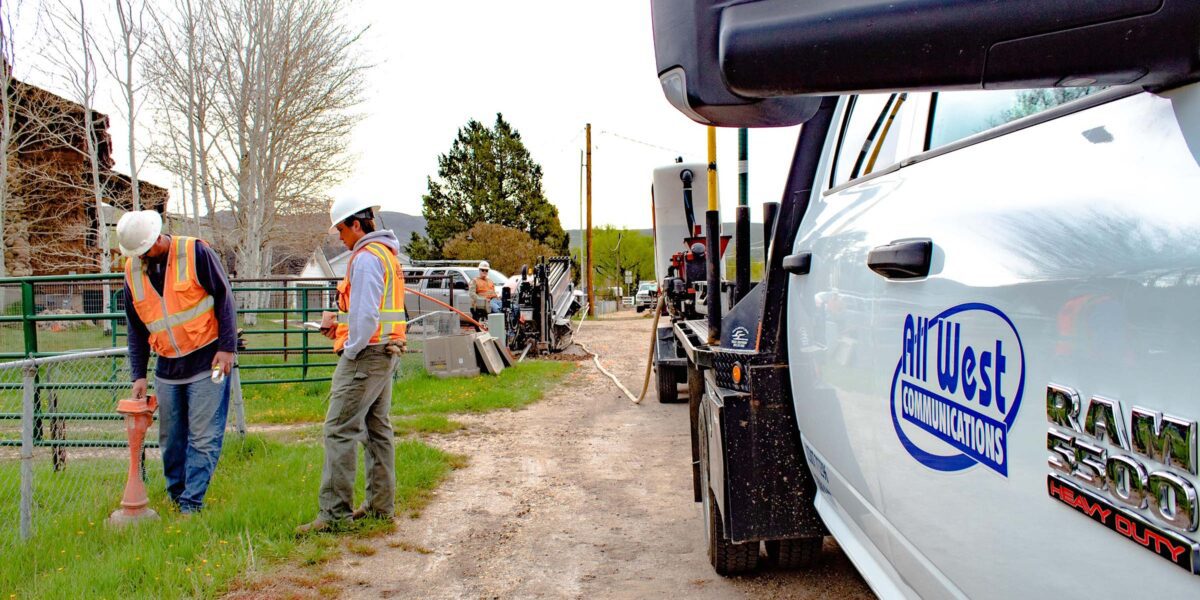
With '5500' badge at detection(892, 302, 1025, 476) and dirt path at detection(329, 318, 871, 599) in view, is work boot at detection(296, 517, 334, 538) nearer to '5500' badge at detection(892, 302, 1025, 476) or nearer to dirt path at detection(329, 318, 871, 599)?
dirt path at detection(329, 318, 871, 599)

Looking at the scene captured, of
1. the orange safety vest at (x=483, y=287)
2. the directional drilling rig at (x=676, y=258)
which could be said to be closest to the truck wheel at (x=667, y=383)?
the directional drilling rig at (x=676, y=258)

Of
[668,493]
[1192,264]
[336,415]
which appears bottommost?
[668,493]

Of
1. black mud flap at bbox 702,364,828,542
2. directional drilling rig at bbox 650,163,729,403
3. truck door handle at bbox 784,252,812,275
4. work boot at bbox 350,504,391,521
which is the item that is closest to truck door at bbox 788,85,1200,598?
truck door handle at bbox 784,252,812,275

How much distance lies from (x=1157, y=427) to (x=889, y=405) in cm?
95

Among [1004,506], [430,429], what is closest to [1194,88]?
[1004,506]

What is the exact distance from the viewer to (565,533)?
4.82 meters

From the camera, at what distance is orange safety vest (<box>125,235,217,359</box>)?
188 inches

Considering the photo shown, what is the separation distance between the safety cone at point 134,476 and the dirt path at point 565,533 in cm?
134

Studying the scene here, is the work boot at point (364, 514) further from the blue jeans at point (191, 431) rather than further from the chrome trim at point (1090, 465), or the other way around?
the chrome trim at point (1090, 465)

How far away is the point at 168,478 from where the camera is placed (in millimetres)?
4973

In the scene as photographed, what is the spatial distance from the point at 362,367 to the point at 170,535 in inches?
52.4

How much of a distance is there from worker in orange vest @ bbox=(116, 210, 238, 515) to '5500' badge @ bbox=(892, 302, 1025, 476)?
13.8 feet

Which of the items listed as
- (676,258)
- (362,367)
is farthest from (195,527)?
(676,258)

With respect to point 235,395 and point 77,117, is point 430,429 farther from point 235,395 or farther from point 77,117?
point 77,117
